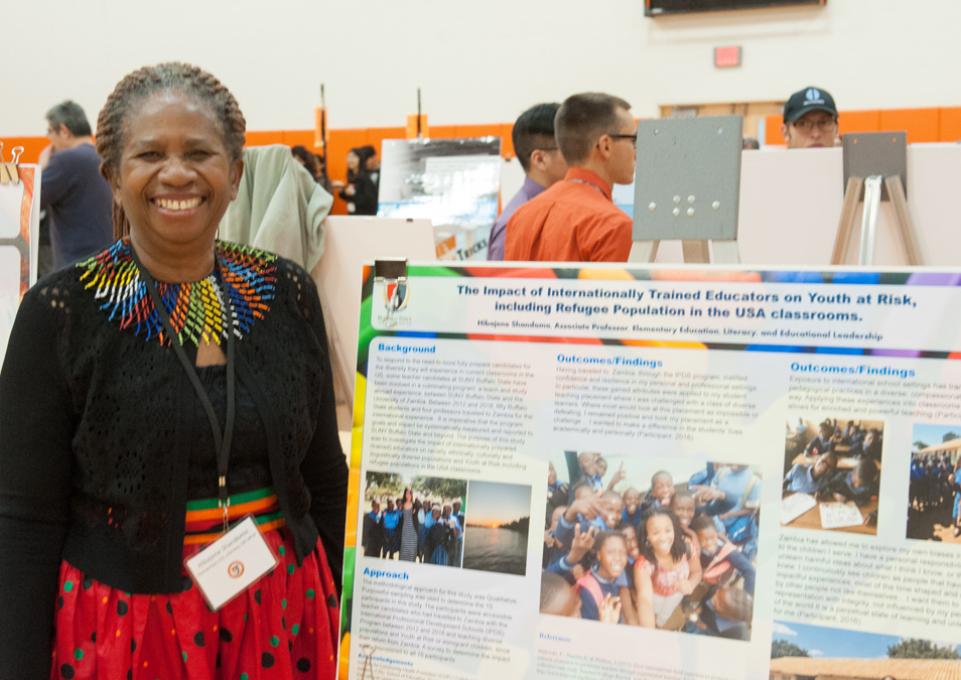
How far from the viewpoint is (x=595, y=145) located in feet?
9.31

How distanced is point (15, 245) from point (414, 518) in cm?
191

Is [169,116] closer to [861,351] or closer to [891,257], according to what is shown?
[861,351]

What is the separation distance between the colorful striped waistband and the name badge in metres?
0.02

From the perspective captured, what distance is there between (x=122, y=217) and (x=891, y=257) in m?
1.73

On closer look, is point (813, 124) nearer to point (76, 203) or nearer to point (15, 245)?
point (15, 245)

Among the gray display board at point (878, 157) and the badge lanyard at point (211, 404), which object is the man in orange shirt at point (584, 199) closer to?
the gray display board at point (878, 157)

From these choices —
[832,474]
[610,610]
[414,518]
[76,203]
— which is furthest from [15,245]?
[76,203]

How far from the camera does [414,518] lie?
1.19m

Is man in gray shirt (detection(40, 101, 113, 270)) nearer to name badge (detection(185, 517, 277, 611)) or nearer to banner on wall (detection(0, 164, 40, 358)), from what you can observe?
banner on wall (detection(0, 164, 40, 358))

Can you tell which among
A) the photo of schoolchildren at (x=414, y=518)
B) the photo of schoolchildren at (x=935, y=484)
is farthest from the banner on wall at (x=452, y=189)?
the photo of schoolchildren at (x=935, y=484)

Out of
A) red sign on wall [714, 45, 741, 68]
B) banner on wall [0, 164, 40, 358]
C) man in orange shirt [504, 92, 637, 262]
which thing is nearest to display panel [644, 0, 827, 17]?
red sign on wall [714, 45, 741, 68]

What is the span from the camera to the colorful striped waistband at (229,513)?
132 centimetres

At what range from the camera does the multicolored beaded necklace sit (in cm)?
131

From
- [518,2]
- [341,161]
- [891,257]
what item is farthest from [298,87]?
[891,257]
